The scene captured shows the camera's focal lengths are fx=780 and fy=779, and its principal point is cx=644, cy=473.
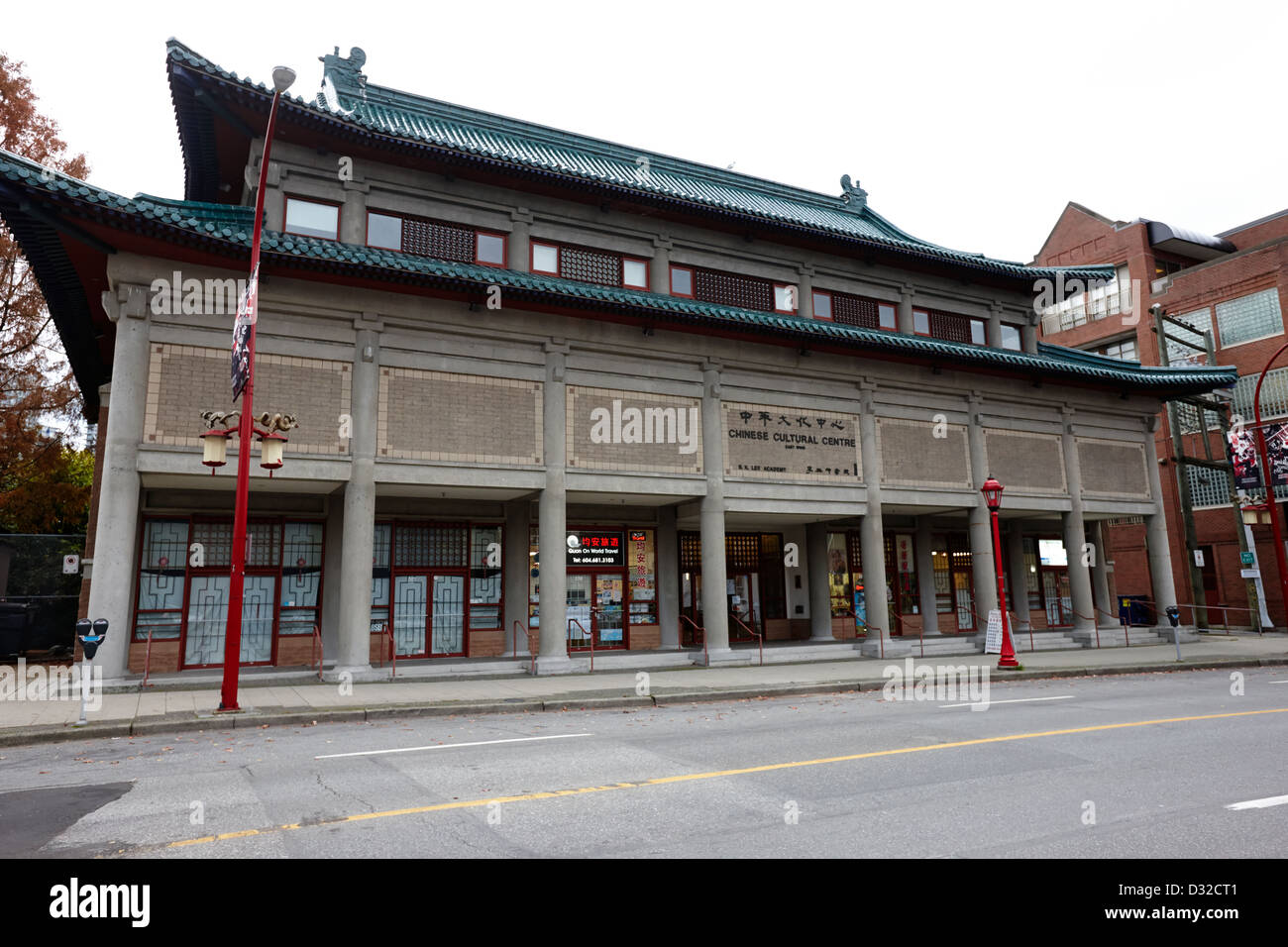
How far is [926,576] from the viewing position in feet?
86.1

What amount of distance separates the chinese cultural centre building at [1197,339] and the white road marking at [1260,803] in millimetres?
27128

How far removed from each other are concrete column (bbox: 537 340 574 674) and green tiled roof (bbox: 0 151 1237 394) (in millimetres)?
2128

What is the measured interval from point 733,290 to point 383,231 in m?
9.67

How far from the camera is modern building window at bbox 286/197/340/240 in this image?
17.7 metres

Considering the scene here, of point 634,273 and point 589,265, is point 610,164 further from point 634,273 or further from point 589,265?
point 589,265

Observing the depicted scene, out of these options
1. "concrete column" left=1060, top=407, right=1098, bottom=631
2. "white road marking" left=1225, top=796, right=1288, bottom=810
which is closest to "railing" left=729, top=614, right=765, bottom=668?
"concrete column" left=1060, top=407, right=1098, bottom=631

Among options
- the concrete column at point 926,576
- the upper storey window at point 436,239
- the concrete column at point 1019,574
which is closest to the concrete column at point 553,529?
the upper storey window at point 436,239

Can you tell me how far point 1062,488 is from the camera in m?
25.9

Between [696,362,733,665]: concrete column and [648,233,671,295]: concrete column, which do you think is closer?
[696,362,733,665]: concrete column

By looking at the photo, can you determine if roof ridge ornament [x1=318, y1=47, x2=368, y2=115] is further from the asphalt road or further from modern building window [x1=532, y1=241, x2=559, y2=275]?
the asphalt road

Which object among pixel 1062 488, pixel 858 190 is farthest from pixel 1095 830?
pixel 858 190

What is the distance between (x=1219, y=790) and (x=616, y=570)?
1586 cm

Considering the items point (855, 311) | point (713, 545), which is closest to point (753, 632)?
point (713, 545)

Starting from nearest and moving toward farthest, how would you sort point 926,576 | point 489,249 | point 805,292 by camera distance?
point 489,249, point 805,292, point 926,576
